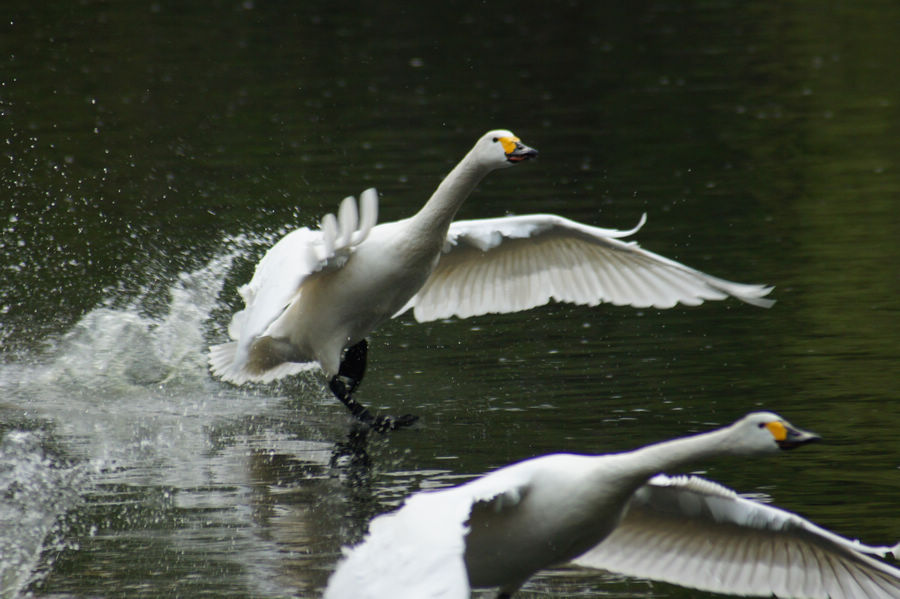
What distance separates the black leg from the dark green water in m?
0.11

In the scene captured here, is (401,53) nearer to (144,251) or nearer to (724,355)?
(144,251)

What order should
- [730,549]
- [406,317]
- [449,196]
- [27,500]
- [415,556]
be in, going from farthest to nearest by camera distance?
[406,317] → [449,196] → [27,500] → [730,549] → [415,556]

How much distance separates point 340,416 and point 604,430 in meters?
1.98

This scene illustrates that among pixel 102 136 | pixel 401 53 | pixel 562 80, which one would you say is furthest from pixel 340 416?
pixel 401 53

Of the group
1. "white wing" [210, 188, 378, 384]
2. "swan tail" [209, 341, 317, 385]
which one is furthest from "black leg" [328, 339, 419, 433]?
"white wing" [210, 188, 378, 384]

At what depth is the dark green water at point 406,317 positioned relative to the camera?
283 inches

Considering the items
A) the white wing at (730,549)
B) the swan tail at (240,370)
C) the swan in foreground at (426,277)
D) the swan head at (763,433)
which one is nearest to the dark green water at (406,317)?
the swan tail at (240,370)

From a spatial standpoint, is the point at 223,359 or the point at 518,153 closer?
the point at 518,153

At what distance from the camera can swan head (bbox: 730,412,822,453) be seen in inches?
200

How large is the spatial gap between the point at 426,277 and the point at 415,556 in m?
4.34

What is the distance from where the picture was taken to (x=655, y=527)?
5785 millimetres

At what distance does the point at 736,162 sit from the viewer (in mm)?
16547

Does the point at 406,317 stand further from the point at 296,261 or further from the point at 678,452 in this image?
the point at 678,452

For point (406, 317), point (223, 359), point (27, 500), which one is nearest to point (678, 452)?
point (27, 500)
